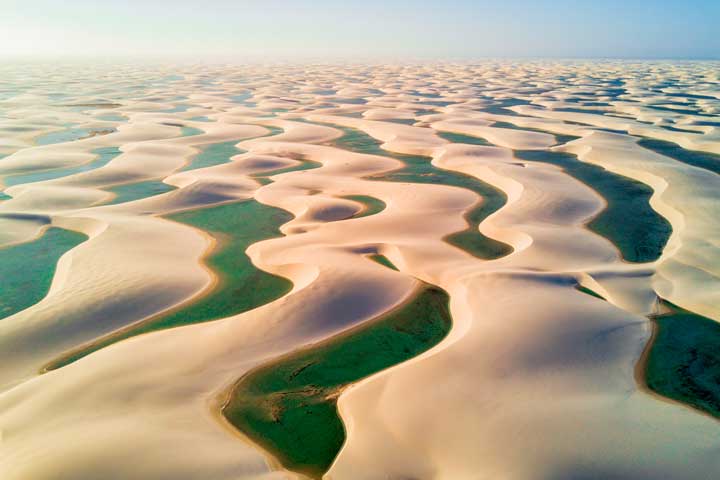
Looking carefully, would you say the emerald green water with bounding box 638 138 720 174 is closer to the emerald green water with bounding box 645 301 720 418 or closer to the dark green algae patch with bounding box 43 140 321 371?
the emerald green water with bounding box 645 301 720 418

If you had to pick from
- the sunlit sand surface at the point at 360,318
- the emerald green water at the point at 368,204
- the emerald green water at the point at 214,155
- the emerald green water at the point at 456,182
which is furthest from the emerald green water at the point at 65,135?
the emerald green water at the point at 368,204

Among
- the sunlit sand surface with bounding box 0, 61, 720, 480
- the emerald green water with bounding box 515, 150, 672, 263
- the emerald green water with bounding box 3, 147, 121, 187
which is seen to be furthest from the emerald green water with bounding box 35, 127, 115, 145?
the emerald green water with bounding box 515, 150, 672, 263

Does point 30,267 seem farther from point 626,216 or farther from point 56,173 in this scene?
point 626,216

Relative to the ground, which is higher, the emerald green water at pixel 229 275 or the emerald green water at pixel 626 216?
the emerald green water at pixel 626 216

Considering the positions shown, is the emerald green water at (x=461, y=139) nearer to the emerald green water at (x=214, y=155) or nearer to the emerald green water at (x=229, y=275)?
the emerald green water at (x=214, y=155)

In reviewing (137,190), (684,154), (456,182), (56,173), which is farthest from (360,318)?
(684,154)

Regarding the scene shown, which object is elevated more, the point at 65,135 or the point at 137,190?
the point at 65,135
